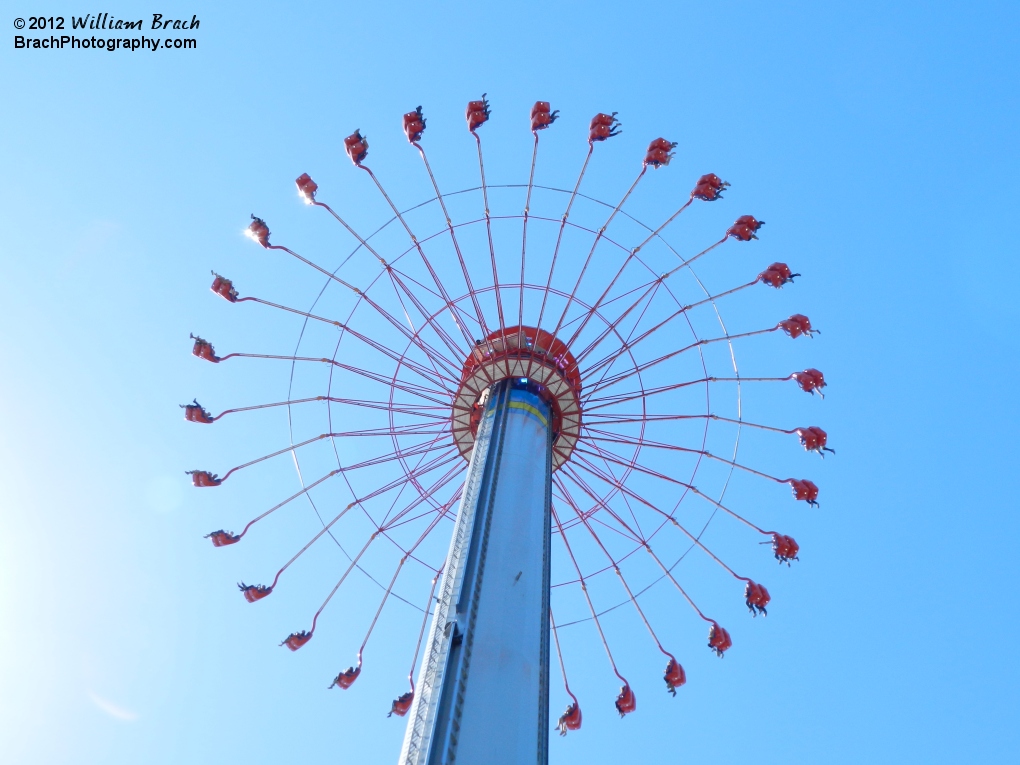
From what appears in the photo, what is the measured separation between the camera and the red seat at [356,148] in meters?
33.7

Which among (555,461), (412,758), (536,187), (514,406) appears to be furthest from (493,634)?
(536,187)

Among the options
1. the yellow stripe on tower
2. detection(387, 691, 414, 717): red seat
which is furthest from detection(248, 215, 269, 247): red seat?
detection(387, 691, 414, 717): red seat

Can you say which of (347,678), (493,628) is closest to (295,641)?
(347,678)

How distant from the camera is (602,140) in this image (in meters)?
34.0

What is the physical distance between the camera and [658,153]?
110ft

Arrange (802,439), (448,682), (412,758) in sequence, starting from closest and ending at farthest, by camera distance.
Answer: (412,758) < (448,682) < (802,439)

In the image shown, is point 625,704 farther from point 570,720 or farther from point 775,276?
point 775,276

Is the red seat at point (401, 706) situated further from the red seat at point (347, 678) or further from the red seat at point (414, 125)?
the red seat at point (414, 125)

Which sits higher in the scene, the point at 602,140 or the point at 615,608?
the point at 602,140

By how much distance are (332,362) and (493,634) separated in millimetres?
14863

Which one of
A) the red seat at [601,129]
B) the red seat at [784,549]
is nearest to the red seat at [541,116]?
the red seat at [601,129]

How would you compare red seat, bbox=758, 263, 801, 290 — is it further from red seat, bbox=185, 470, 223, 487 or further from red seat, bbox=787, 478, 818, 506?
red seat, bbox=185, 470, 223, 487

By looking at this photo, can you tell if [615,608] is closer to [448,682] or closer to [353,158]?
[448,682]

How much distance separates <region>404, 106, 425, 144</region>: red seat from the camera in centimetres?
3400
